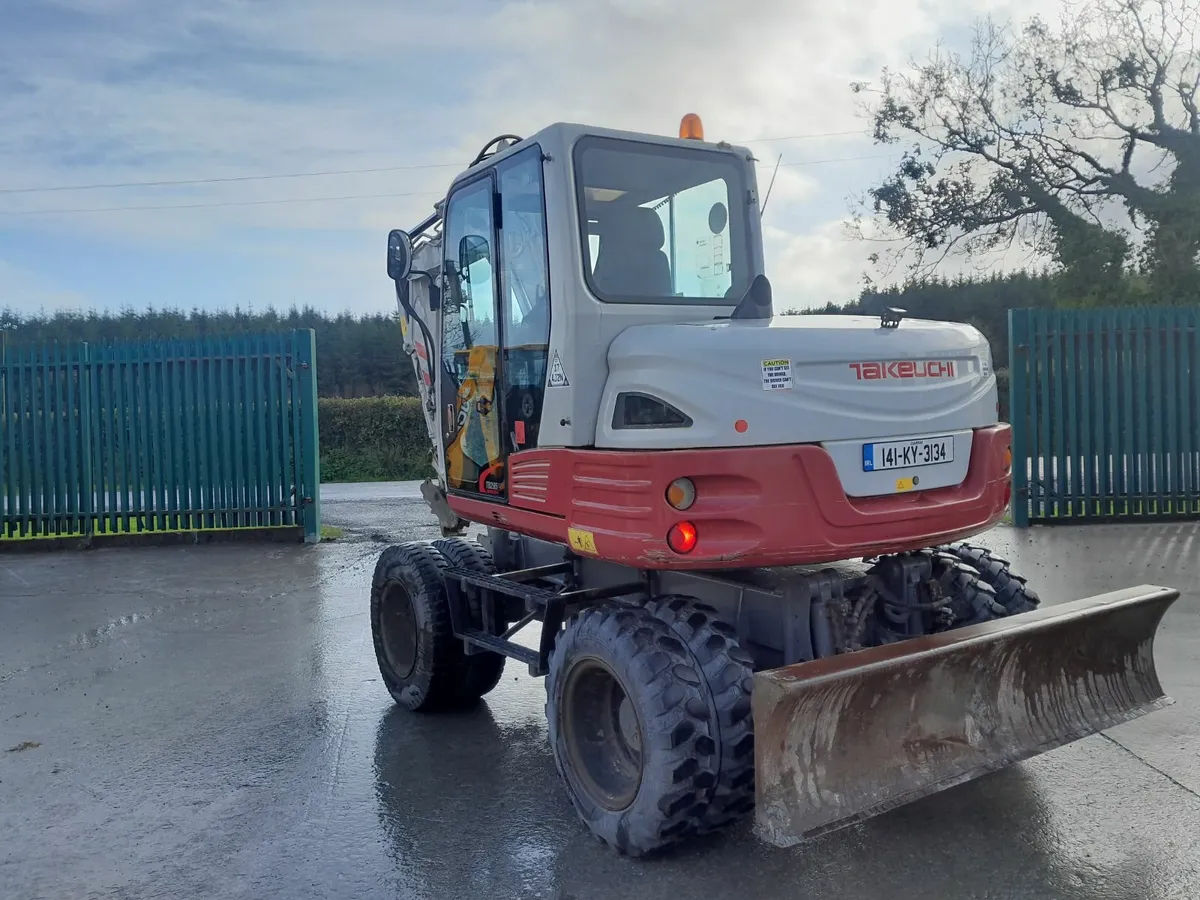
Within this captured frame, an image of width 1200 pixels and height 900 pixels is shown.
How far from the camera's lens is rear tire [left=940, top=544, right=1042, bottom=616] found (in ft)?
15.5

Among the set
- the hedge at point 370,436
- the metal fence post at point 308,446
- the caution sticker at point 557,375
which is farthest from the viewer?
the hedge at point 370,436

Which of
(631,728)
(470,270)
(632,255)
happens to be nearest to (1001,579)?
(631,728)

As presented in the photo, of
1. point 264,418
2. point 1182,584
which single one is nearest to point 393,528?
point 264,418

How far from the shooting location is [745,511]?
364cm

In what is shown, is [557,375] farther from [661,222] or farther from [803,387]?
[803,387]

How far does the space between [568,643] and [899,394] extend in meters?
1.62

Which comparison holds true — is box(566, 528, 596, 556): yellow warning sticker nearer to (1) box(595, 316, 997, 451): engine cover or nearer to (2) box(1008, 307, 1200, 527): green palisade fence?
(1) box(595, 316, 997, 451): engine cover

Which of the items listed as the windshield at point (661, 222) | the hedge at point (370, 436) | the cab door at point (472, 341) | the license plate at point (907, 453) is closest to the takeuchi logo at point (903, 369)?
the license plate at point (907, 453)

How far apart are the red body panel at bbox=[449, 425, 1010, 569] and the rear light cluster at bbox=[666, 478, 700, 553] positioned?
0.06 feet

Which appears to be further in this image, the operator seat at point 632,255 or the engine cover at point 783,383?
the operator seat at point 632,255

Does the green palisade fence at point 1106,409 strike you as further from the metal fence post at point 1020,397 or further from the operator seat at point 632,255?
the operator seat at point 632,255

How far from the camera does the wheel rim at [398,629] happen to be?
5.75 metres

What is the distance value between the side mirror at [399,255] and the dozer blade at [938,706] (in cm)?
280

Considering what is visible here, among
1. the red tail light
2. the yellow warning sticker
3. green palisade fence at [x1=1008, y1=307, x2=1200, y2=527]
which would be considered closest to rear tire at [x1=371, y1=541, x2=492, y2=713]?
the yellow warning sticker
